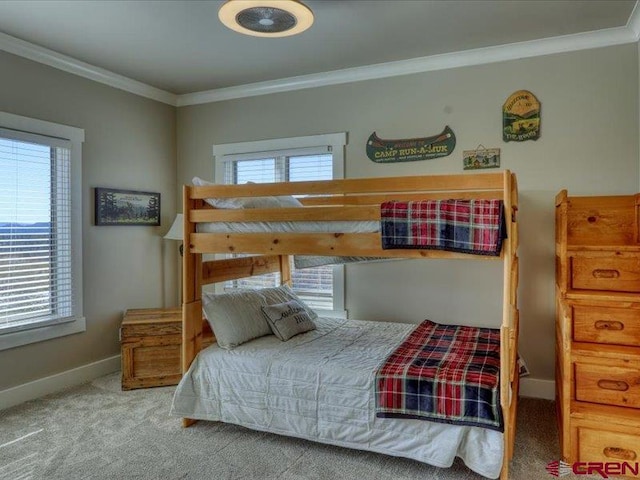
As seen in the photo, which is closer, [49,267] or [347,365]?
[347,365]

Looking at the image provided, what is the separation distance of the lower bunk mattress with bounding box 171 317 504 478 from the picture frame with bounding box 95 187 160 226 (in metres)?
1.71

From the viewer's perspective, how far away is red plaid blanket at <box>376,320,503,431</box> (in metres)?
2.21

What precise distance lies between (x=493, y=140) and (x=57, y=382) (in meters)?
3.85

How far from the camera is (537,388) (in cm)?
337

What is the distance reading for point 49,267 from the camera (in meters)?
3.48

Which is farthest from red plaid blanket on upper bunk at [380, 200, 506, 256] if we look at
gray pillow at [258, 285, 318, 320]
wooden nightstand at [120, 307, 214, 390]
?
wooden nightstand at [120, 307, 214, 390]

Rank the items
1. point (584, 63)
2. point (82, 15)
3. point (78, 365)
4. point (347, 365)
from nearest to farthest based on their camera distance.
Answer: point (347, 365)
point (82, 15)
point (584, 63)
point (78, 365)

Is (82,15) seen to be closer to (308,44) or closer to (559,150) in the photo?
(308,44)

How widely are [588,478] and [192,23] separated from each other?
348 centimetres

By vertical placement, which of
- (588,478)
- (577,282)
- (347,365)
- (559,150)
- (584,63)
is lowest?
(588,478)

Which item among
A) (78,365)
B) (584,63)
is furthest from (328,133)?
(78,365)

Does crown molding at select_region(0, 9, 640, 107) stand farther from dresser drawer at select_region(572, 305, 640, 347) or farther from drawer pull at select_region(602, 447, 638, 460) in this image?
drawer pull at select_region(602, 447, 638, 460)

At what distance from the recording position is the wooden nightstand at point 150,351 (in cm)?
354

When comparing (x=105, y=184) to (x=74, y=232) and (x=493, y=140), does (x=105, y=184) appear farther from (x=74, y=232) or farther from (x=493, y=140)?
(x=493, y=140)
